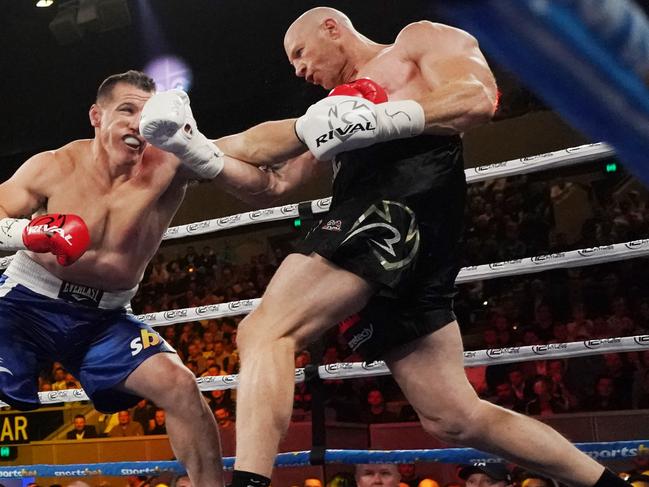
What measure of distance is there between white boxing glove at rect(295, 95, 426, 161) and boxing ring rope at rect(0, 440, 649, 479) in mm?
755

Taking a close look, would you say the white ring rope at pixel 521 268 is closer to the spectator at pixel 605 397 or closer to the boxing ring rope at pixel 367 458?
the boxing ring rope at pixel 367 458

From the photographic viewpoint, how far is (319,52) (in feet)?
6.20

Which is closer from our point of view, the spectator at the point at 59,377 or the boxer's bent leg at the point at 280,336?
the boxer's bent leg at the point at 280,336

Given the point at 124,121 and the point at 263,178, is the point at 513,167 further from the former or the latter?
the point at 124,121

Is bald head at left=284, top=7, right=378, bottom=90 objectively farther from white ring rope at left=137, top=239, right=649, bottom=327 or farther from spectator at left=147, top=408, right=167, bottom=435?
spectator at left=147, top=408, right=167, bottom=435

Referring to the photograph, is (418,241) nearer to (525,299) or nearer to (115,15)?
(525,299)

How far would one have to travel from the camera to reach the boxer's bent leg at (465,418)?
1715 millimetres

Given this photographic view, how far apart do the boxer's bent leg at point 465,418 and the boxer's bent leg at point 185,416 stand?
0.51 metres

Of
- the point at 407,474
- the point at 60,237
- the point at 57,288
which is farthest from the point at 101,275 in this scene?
the point at 407,474

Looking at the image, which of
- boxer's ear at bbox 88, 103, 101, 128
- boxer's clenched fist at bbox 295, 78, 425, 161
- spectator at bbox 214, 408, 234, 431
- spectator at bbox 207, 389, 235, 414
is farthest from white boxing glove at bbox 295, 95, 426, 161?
spectator at bbox 207, 389, 235, 414

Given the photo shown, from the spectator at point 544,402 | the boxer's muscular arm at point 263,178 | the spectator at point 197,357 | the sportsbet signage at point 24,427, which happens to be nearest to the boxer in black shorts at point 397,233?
the boxer's muscular arm at point 263,178

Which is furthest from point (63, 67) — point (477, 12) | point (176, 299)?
point (477, 12)

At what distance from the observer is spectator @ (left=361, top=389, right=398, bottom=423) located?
532cm

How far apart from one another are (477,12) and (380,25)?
678cm
